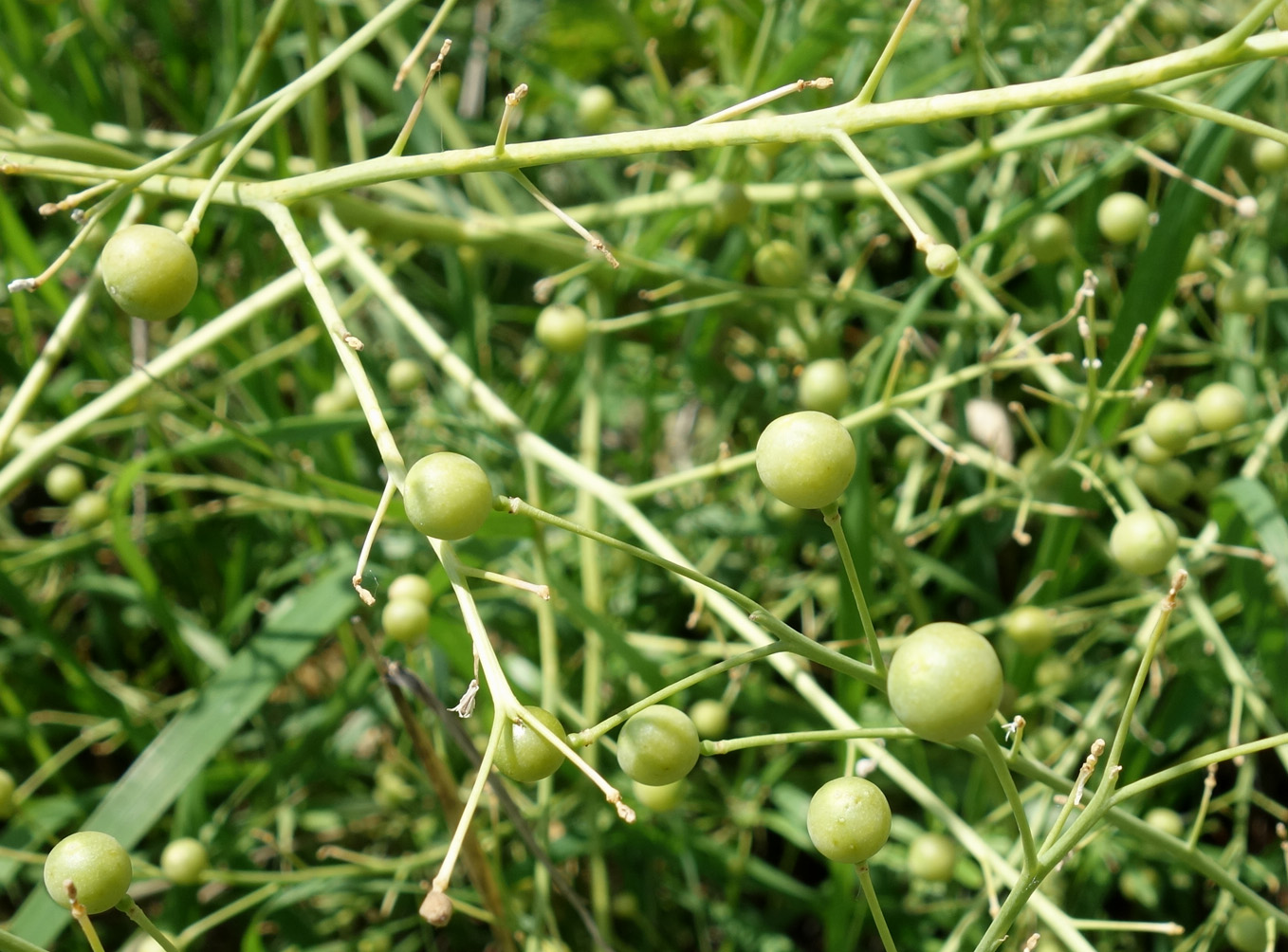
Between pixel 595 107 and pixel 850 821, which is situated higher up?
pixel 595 107

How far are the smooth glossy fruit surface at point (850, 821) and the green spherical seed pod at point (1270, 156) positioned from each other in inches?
39.4

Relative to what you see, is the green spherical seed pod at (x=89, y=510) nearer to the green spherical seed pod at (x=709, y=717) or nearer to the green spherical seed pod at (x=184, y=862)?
the green spherical seed pod at (x=184, y=862)

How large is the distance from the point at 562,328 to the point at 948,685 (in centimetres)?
87

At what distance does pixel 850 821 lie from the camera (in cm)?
74

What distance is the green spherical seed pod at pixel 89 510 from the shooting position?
1.55m

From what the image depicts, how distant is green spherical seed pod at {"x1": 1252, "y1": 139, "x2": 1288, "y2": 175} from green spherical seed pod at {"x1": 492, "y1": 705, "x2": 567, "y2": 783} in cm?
114

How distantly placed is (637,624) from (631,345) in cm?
50

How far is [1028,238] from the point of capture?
4.27 feet

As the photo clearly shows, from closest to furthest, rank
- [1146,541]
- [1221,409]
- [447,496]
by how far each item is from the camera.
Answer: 1. [447,496]
2. [1146,541]
3. [1221,409]

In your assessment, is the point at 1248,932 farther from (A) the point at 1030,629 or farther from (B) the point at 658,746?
(B) the point at 658,746

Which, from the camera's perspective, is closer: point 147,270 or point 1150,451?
point 147,270

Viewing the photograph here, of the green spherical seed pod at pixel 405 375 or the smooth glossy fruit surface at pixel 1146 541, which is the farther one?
the green spherical seed pod at pixel 405 375

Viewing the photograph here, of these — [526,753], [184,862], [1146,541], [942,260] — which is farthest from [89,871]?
[1146,541]

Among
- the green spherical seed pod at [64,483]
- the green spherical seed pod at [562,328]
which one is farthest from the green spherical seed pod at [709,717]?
the green spherical seed pod at [64,483]
